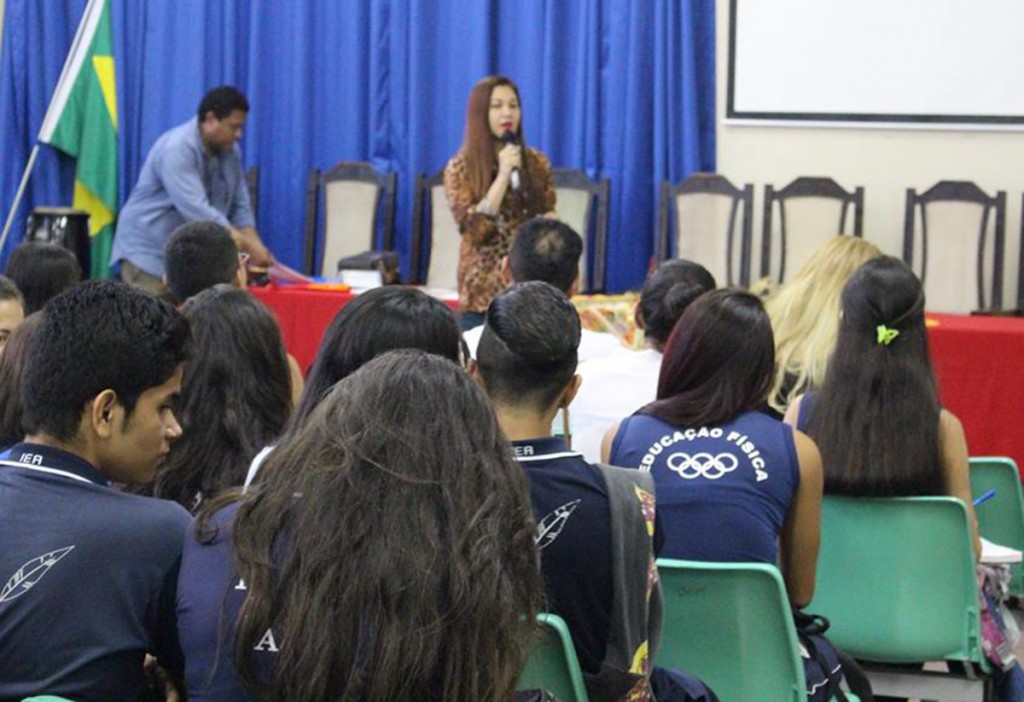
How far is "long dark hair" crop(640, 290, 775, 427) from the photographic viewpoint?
256 centimetres

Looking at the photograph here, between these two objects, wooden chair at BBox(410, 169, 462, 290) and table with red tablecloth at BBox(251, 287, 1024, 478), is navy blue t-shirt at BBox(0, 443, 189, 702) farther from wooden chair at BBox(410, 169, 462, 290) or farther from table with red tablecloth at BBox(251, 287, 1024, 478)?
wooden chair at BBox(410, 169, 462, 290)

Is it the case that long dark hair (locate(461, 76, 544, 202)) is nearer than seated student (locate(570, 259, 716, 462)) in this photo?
No

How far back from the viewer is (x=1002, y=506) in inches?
131

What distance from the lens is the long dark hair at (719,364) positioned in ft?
8.39

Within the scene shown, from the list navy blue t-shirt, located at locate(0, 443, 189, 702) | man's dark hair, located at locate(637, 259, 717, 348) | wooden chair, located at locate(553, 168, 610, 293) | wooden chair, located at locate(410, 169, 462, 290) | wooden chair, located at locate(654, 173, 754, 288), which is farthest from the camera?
wooden chair, located at locate(410, 169, 462, 290)

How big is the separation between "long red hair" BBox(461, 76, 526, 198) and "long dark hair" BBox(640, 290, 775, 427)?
9.94ft

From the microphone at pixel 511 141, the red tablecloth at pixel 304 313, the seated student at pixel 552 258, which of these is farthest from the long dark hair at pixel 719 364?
the red tablecloth at pixel 304 313

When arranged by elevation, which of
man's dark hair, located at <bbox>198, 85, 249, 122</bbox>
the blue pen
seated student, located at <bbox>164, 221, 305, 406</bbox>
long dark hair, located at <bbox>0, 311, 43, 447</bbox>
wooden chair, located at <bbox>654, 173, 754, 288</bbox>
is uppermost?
man's dark hair, located at <bbox>198, 85, 249, 122</bbox>

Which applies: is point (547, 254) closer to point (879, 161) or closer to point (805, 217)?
point (805, 217)

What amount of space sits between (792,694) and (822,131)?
18.1 ft

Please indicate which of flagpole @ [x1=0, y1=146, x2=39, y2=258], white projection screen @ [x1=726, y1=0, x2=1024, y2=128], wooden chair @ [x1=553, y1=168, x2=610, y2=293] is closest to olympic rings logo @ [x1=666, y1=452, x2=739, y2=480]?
wooden chair @ [x1=553, y1=168, x2=610, y2=293]

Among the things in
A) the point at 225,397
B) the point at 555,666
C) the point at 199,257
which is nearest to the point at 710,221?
the point at 199,257

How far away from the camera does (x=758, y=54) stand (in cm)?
753

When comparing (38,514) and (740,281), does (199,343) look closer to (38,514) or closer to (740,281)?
(38,514)
